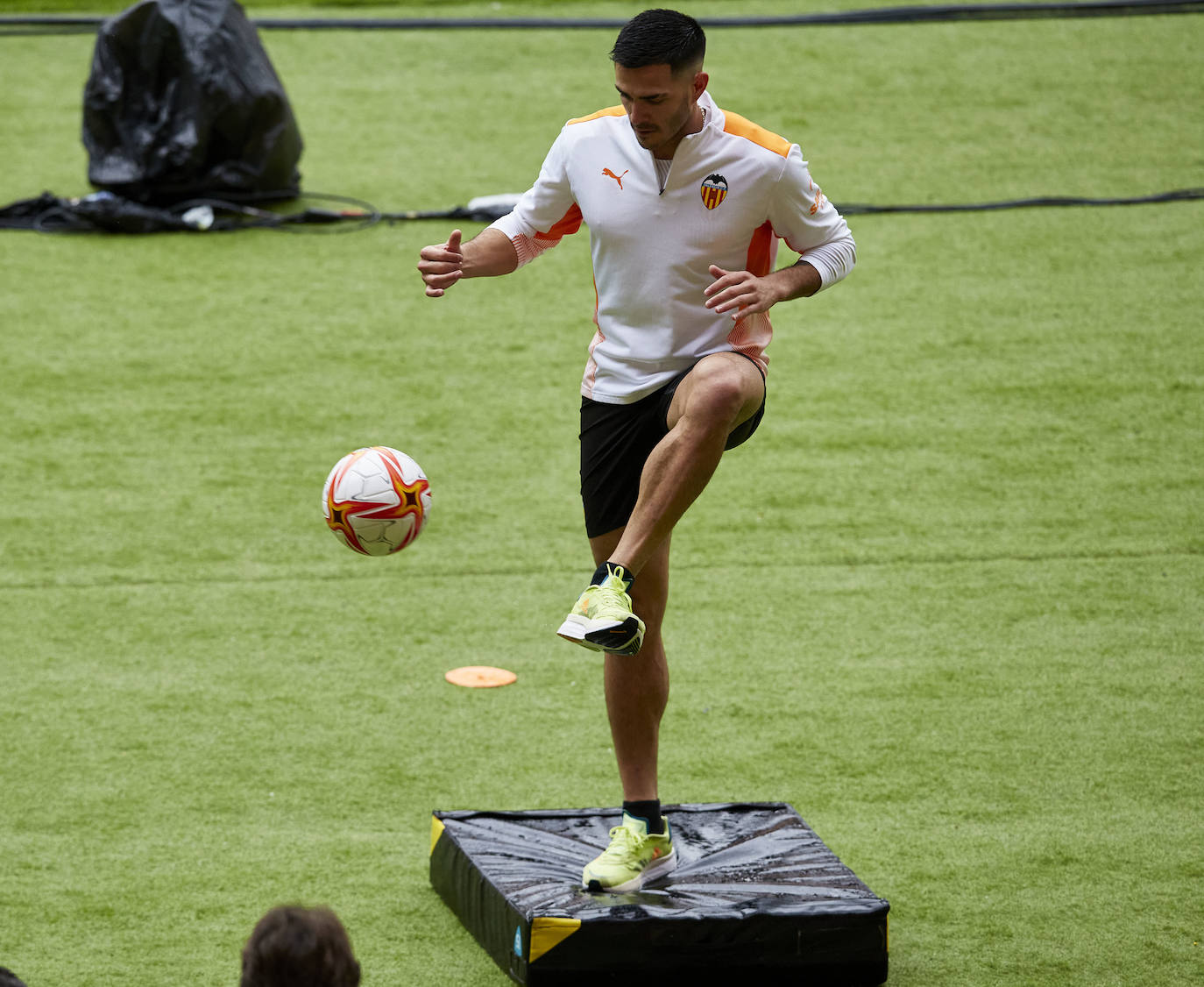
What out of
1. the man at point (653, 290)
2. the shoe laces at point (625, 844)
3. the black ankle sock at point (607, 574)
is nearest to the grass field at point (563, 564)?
the shoe laces at point (625, 844)

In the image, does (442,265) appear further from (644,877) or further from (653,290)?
(644,877)

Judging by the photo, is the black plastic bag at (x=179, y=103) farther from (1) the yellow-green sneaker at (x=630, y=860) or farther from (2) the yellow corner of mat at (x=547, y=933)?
(2) the yellow corner of mat at (x=547, y=933)

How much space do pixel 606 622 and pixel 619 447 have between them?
0.60 m

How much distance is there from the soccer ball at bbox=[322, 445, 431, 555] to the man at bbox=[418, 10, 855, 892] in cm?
47

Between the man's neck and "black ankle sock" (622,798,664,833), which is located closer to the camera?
the man's neck

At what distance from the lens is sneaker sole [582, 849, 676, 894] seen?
3.55m

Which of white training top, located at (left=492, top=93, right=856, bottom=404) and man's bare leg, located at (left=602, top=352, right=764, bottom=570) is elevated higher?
white training top, located at (left=492, top=93, right=856, bottom=404)

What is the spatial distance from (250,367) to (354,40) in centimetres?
575

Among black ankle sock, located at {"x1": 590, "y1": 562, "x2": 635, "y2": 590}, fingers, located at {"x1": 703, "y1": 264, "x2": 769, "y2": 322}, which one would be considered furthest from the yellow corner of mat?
fingers, located at {"x1": 703, "y1": 264, "x2": 769, "y2": 322}

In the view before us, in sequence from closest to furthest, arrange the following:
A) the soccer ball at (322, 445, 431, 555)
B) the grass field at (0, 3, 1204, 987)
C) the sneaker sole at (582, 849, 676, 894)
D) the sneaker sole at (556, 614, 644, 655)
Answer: the sneaker sole at (556, 614, 644, 655)
the sneaker sole at (582, 849, 676, 894)
the soccer ball at (322, 445, 431, 555)
the grass field at (0, 3, 1204, 987)

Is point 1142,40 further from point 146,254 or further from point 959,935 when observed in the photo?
point 959,935

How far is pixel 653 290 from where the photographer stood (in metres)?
3.50

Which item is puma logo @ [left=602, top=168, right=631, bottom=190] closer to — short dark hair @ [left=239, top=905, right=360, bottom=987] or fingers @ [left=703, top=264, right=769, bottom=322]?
fingers @ [left=703, top=264, right=769, bottom=322]

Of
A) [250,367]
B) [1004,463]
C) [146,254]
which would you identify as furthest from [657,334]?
[146,254]
